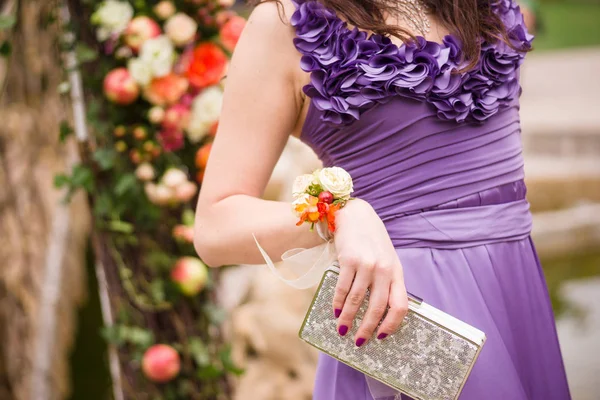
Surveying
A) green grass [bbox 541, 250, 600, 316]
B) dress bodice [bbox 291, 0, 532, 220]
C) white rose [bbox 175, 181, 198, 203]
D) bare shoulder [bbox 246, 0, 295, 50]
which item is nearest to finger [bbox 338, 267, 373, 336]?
dress bodice [bbox 291, 0, 532, 220]

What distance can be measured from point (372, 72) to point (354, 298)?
1.15ft

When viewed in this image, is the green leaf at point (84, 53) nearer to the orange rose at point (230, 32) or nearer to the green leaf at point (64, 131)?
the green leaf at point (64, 131)

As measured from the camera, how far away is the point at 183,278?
1966 mm

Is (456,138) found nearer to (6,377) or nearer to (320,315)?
(320,315)

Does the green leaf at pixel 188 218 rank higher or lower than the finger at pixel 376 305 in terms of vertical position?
lower

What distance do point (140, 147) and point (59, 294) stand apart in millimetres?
840

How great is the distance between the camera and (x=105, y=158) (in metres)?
1.88

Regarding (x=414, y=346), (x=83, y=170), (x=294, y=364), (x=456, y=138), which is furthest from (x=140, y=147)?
(x=294, y=364)

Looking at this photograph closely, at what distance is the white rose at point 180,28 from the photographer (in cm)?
188

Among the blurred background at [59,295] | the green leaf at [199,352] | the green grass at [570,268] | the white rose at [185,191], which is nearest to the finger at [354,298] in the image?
the blurred background at [59,295]

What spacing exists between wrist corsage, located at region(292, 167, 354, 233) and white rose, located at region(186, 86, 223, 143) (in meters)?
1.03

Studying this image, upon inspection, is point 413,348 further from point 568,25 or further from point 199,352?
point 568,25

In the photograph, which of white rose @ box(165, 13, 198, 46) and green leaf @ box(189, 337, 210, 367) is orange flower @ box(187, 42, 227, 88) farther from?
green leaf @ box(189, 337, 210, 367)

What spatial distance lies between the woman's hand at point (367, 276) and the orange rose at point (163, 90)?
1080 millimetres
